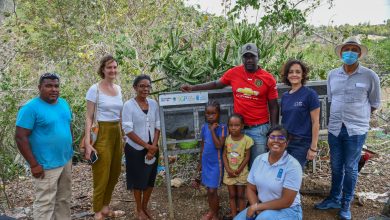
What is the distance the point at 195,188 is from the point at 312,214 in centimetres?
156

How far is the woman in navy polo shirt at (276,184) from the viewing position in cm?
349

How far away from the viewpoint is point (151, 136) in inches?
169

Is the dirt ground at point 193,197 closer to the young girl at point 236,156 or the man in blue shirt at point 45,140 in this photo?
the young girl at point 236,156

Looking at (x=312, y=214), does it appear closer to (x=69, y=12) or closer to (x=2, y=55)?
(x=2, y=55)

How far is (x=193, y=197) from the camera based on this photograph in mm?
5168

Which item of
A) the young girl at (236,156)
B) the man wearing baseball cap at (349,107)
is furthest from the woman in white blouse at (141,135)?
the man wearing baseball cap at (349,107)

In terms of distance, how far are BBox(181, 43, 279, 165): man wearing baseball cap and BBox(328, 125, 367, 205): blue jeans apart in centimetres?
76

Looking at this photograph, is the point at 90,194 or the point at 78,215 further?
the point at 90,194

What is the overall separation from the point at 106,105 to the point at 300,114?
2.03 meters

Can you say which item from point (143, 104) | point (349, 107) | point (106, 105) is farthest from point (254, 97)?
point (106, 105)

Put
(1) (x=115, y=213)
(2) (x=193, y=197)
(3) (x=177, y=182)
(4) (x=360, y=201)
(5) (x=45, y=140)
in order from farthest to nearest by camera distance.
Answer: (3) (x=177, y=182) < (2) (x=193, y=197) < (4) (x=360, y=201) < (1) (x=115, y=213) < (5) (x=45, y=140)

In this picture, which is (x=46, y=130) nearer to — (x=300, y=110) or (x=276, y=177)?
(x=276, y=177)

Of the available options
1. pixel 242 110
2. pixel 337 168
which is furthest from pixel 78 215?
pixel 337 168

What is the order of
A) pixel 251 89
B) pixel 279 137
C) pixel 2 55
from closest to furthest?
pixel 279 137 < pixel 251 89 < pixel 2 55
